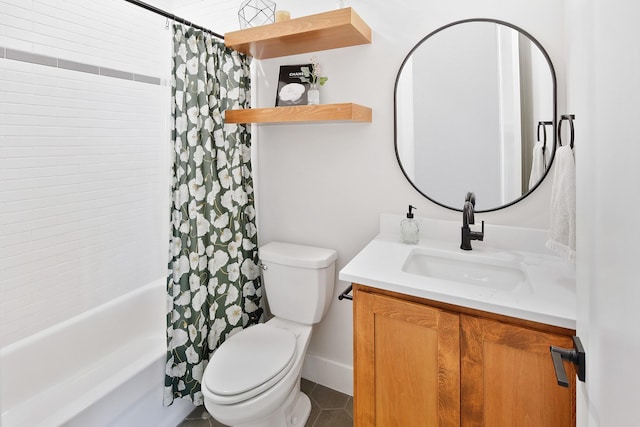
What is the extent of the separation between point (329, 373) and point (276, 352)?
25.4 inches

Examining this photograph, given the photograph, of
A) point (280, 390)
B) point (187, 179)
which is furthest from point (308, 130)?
point (280, 390)

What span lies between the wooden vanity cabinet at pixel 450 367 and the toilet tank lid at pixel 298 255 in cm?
53

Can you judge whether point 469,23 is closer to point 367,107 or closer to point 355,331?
point 367,107

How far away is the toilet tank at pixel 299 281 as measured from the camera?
6.06 ft

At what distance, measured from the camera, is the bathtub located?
1.47 m

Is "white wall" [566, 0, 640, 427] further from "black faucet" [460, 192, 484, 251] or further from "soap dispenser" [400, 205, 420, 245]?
"soap dispenser" [400, 205, 420, 245]

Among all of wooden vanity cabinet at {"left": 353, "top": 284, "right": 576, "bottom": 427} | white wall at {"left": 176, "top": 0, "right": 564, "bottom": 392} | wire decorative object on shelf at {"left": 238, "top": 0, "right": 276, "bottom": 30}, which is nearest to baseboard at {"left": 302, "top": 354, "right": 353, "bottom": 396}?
white wall at {"left": 176, "top": 0, "right": 564, "bottom": 392}

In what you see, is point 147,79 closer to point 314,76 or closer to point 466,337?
point 314,76

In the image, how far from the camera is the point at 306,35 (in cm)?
169

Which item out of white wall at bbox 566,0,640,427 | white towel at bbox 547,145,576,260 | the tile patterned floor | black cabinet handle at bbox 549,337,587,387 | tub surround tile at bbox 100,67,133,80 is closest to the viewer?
white wall at bbox 566,0,640,427

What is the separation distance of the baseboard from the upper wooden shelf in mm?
1820

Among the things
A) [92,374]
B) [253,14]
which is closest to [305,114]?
[253,14]

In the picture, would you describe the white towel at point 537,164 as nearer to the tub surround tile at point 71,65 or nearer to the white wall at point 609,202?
the white wall at point 609,202

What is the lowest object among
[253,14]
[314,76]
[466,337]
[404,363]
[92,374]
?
[92,374]
